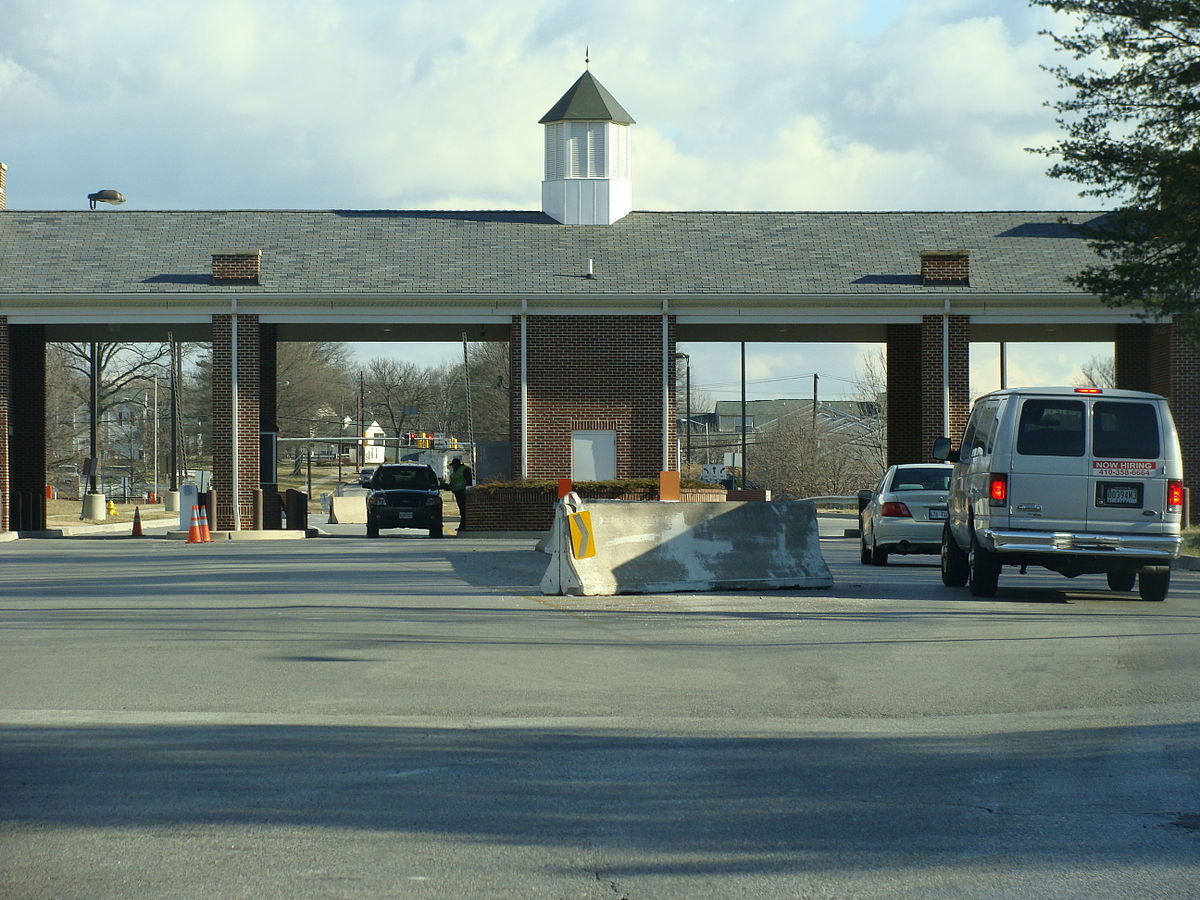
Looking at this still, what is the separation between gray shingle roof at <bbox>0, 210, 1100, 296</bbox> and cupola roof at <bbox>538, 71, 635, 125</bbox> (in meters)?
2.83

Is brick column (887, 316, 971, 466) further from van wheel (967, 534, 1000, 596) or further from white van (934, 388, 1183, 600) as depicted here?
white van (934, 388, 1183, 600)

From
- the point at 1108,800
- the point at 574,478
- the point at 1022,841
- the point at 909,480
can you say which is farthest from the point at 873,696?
the point at 574,478

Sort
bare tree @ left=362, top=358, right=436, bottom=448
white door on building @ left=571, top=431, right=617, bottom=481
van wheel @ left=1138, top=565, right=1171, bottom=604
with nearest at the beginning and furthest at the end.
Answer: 1. van wheel @ left=1138, top=565, right=1171, bottom=604
2. white door on building @ left=571, top=431, right=617, bottom=481
3. bare tree @ left=362, top=358, right=436, bottom=448

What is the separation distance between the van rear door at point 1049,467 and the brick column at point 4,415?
25.0 metres

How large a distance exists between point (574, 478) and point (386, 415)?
96355mm

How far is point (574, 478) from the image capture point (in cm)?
3328

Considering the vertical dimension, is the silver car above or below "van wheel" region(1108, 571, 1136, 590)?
above

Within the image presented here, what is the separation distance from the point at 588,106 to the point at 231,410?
12.8 meters

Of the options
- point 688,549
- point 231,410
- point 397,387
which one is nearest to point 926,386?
point 231,410

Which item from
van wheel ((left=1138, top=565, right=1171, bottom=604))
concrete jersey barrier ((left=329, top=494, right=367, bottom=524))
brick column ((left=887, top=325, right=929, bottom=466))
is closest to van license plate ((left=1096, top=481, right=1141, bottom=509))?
van wheel ((left=1138, top=565, right=1171, bottom=604))

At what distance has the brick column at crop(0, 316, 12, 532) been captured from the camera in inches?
1286

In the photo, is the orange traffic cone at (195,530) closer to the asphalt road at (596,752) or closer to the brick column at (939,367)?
the asphalt road at (596,752)

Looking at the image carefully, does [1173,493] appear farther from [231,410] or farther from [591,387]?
[231,410]

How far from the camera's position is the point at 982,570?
15.8 metres
